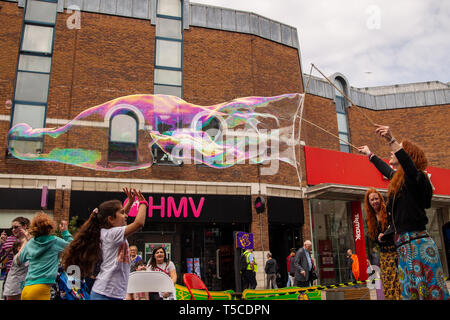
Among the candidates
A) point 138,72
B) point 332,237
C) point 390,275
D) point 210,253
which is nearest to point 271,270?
point 210,253

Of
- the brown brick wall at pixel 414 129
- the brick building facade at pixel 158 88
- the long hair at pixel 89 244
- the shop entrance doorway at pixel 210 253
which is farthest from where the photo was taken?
the brown brick wall at pixel 414 129

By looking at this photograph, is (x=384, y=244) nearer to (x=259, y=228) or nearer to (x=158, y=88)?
(x=259, y=228)

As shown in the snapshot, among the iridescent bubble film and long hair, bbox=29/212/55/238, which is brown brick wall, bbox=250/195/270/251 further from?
long hair, bbox=29/212/55/238

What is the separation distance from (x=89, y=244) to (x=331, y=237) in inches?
648

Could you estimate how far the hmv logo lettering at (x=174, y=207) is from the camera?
14.7 metres

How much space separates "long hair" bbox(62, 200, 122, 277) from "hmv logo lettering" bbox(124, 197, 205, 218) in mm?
11148

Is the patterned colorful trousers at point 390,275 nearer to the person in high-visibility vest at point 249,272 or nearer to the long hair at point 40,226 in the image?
the long hair at point 40,226

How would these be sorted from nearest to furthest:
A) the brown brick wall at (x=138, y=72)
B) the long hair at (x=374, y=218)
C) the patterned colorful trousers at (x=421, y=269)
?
the patterned colorful trousers at (x=421, y=269) → the long hair at (x=374, y=218) → the brown brick wall at (x=138, y=72)

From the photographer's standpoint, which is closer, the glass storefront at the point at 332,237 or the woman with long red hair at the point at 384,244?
the woman with long red hair at the point at 384,244

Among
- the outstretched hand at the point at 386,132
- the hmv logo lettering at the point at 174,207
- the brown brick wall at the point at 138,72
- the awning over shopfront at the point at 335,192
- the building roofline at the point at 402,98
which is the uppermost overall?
the building roofline at the point at 402,98

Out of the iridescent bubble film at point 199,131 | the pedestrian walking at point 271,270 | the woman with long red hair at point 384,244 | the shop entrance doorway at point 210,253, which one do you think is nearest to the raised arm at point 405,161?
the woman with long red hair at point 384,244

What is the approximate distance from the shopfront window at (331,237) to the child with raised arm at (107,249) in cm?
1531

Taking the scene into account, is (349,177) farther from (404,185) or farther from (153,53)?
(404,185)

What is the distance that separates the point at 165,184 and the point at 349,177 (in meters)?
9.53
